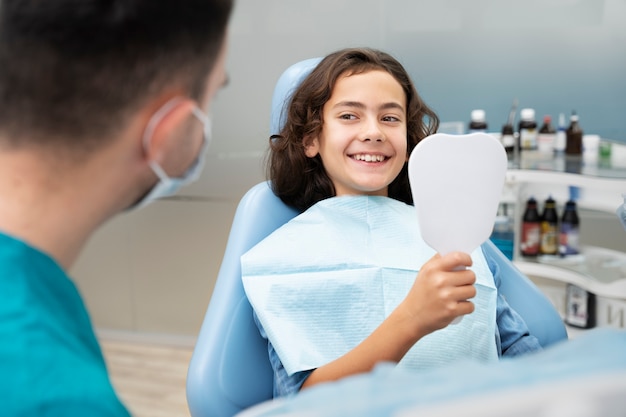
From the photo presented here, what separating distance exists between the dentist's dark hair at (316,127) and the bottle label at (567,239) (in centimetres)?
99

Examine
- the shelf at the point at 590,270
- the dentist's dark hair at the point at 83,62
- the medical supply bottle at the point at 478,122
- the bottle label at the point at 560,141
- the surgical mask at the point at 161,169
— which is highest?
the dentist's dark hair at the point at 83,62

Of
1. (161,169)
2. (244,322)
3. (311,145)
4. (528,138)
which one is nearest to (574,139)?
(528,138)

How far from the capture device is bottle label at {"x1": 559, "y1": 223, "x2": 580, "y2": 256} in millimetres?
2459

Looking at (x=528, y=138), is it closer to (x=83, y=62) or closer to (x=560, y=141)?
(x=560, y=141)

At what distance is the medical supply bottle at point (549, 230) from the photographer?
2454 millimetres

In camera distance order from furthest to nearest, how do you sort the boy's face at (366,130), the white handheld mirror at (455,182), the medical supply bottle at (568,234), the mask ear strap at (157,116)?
1. the medical supply bottle at (568,234)
2. the boy's face at (366,130)
3. the white handheld mirror at (455,182)
4. the mask ear strap at (157,116)

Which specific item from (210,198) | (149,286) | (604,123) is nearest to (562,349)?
(604,123)

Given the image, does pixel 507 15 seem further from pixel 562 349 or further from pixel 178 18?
pixel 562 349

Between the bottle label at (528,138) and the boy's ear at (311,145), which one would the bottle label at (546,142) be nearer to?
the bottle label at (528,138)

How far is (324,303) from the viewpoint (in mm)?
1382

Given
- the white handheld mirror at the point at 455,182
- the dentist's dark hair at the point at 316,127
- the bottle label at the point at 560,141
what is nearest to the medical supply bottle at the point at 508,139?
the bottle label at the point at 560,141

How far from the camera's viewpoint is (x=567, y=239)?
2.46m

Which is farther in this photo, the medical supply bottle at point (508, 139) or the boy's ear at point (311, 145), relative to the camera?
the medical supply bottle at point (508, 139)

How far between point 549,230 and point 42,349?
2.09 meters
